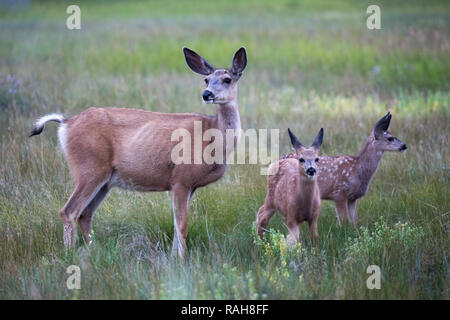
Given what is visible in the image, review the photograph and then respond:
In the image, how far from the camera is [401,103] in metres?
10.8

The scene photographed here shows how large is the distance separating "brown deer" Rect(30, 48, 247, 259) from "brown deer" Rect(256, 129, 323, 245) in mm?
639

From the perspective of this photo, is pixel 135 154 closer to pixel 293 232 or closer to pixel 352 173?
pixel 293 232

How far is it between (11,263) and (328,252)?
258 cm

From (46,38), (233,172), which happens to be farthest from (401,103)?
(46,38)

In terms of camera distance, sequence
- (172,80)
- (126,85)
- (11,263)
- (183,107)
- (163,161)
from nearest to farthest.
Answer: (11,263), (163,161), (183,107), (126,85), (172,80)

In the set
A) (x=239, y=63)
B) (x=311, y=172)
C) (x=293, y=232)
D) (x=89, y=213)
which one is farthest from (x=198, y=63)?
(x=293, y=232)

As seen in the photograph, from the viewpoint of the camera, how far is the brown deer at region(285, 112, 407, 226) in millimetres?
6984

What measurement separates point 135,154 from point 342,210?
7.14 ft

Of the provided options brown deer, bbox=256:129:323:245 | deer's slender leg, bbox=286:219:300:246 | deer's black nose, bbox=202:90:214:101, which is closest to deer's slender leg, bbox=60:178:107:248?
deer's black nose, bbox=202:90:214:101

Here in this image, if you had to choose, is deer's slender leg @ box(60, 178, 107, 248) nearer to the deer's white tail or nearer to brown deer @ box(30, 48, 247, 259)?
brown deer @ box(30, 48, 247, 259)

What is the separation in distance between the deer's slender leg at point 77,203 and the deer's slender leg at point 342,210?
2.38 metres

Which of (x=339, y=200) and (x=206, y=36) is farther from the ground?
(x=206, y=36)

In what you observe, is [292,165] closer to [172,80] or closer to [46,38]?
[172,80]

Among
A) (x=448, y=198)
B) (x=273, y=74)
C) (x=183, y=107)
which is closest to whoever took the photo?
(x=448, y=198)
